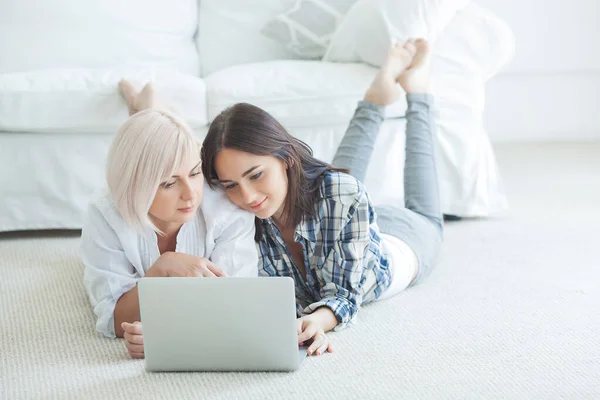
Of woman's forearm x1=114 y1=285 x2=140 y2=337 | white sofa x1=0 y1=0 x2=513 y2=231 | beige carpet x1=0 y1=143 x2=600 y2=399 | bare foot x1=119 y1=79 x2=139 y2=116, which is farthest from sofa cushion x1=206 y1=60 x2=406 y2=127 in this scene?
woman's forearm x1=114 y1=285 x2=140 y2=337

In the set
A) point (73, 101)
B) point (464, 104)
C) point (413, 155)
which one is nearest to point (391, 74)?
point (413, 155)

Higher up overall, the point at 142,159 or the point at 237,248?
the point at 142,159

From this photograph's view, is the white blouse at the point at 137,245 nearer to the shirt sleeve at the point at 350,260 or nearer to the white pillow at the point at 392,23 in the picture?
the shirt sleeve at the point at 350,260

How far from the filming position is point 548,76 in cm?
379

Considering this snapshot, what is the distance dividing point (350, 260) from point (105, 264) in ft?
1.49

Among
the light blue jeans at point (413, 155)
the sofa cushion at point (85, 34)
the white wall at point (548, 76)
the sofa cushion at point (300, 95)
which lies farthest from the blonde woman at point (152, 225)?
the white wall at point (548, 76)

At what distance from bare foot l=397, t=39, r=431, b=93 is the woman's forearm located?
98cm

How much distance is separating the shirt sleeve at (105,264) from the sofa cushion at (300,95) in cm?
80

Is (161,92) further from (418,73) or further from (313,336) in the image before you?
(313,336)

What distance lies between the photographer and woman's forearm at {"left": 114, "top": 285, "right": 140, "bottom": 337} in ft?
5.16

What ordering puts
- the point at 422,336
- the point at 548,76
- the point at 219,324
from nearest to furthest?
the point at 219,324
the point at 422,336
the point at 548,76

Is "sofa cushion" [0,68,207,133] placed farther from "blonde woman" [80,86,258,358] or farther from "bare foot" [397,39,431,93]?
"blonde woman" [80,86,258,358]

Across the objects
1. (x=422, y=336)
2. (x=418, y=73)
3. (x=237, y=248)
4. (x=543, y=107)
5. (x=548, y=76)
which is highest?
(x=418, y=73)

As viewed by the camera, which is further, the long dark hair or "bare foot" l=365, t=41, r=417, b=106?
"bare foot" l=365, t=41, r=417, b=106
